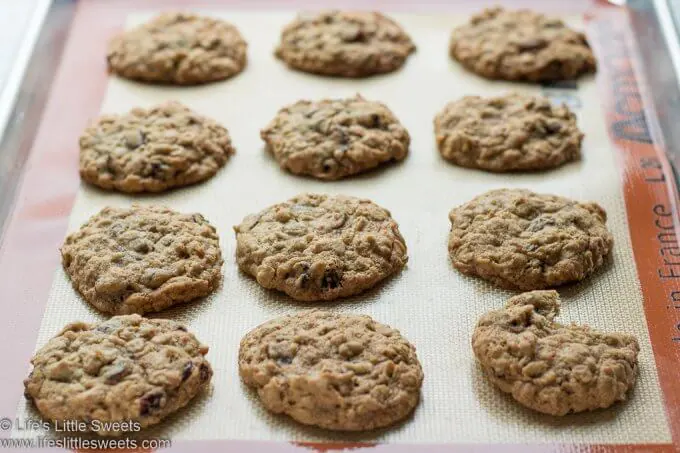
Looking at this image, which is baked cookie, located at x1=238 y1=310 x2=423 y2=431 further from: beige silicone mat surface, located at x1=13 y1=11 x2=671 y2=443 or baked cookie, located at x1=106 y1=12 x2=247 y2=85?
baked cookie, located at x1=106 y1=12 x2=247 y2=85

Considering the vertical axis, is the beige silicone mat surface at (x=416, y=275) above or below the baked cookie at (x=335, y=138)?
below

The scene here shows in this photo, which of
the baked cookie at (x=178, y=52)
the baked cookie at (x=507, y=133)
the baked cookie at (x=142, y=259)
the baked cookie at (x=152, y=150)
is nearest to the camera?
the baked cookie at (x=142, y=259)

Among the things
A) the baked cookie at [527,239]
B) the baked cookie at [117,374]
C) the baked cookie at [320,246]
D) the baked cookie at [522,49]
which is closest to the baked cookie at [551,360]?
the baked cookie at [527,239]

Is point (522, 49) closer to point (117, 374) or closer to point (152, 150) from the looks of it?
point (152, 150)

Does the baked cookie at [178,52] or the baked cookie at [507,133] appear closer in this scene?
the baked cookie at [507,133]

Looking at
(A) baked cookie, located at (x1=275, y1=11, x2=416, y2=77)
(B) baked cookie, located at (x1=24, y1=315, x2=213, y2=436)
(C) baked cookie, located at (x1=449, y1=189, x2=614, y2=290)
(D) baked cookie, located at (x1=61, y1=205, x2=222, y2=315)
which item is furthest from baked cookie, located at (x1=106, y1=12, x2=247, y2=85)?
(B) baked cookie, located at (x1=24, y1=315, x2=213, y2=436)

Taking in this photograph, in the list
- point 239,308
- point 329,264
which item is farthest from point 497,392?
point 239,308

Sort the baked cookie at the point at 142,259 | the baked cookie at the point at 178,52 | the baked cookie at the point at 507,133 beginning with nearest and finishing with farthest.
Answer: the baked cookie at the point at 142,259 → the baked cookie at the point at 507,133 → the baked cookie at the point at 178,52

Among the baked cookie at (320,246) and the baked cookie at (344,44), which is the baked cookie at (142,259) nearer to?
the baked cookie at (320,246)
